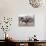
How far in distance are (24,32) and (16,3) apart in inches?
24.6

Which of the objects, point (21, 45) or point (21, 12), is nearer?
point (21, 45)

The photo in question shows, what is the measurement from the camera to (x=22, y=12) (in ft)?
8.08

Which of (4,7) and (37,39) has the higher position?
(4,7)

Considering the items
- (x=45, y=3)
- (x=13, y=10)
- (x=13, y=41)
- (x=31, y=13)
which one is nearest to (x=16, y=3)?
(x=13, y=10)

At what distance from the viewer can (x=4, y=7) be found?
2473mm

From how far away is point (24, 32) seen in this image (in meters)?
2.44

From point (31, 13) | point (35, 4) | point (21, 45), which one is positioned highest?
point (35, 4)

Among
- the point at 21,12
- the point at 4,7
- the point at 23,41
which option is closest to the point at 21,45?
the point at 23,41

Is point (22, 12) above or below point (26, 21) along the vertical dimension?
above

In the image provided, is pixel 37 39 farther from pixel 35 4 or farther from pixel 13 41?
pixel 35 4

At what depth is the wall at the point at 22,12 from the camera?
7.97 ft

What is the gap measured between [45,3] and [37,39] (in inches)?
30.2

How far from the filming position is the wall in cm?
243

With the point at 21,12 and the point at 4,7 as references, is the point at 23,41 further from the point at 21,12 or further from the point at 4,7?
the point at 4,7
